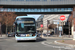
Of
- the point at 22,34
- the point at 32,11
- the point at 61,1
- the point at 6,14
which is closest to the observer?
the point at 22,34

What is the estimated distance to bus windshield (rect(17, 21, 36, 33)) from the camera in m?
15.4

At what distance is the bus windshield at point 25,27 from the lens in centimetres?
1536

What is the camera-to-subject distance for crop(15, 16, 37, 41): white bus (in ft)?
50.1

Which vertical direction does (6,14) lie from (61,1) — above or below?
below

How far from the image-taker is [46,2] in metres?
33.6

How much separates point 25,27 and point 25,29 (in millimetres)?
253

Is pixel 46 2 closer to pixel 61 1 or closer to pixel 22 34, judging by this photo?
pixel 61 1

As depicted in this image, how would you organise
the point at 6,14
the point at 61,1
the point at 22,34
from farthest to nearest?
the point at 6,14 → the point at 61,1 → the point at 22,34

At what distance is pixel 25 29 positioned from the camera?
15.4 metres

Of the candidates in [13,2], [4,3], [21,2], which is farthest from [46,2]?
[4,3]

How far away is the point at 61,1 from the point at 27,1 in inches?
358

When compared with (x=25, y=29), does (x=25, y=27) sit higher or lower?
higher

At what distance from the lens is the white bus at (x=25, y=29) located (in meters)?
15.3

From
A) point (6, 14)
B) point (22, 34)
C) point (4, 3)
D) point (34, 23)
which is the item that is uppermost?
point (4, 3)
